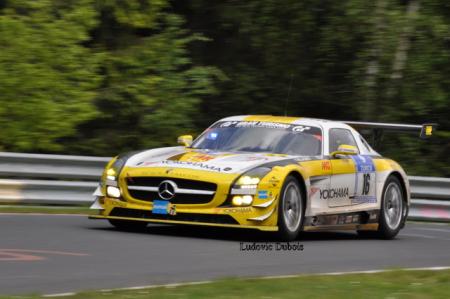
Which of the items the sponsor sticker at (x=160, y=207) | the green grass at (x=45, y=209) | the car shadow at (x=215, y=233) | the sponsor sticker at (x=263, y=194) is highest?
the sponsor sticker at (x=263, y=194)

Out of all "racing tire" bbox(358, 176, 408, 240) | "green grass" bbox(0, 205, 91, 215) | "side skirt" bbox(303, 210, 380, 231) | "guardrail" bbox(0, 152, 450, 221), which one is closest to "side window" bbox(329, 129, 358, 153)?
"racing tire" bbox(358, 176, 408, 240)

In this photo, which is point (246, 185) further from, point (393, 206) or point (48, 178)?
point (48, 178)

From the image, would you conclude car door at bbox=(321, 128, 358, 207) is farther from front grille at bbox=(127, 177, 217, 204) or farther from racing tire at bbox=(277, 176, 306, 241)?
front grille at bbox=(127, 177, 217, 204)

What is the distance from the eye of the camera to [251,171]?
10.7 m

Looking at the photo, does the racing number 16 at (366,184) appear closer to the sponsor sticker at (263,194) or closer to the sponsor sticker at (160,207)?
the sponsor sticker at (263,194)

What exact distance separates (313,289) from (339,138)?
5.37m

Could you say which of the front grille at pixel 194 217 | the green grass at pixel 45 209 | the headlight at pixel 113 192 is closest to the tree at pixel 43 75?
the green grass at pixel 45 209

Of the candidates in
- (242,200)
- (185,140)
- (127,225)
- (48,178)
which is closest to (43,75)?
(48,178)

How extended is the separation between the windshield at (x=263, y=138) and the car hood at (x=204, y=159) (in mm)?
320

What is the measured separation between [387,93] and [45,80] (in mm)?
6629

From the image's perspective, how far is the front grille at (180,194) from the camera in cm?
1067

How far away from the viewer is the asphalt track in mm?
7727

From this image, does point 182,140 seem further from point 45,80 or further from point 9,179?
point 45,80

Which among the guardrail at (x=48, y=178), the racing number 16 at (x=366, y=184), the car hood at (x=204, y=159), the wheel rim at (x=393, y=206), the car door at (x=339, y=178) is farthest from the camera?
the guardrail at (x=48, y=178)
